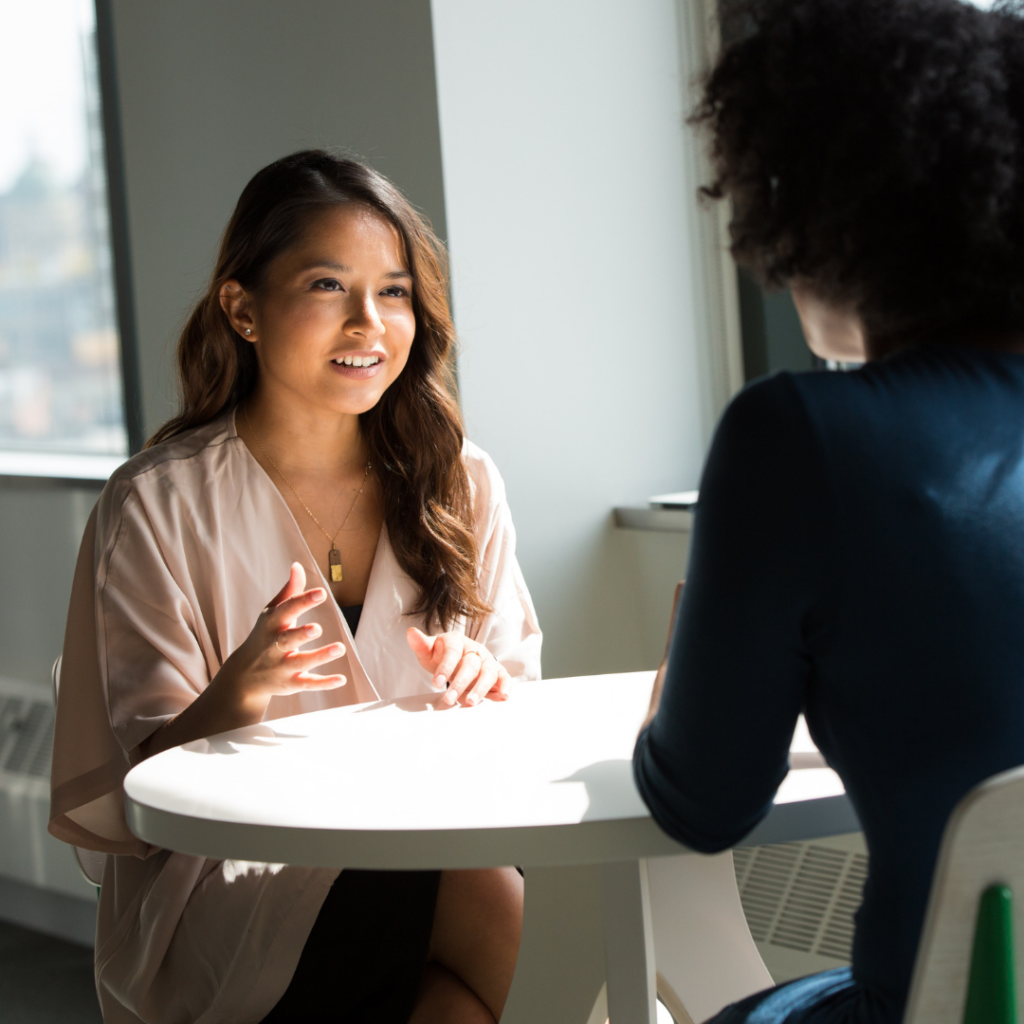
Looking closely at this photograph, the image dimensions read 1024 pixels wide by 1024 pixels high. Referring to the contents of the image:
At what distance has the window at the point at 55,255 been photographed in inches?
130

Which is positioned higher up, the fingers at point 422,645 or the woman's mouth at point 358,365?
the woman's mouth at point 358,365

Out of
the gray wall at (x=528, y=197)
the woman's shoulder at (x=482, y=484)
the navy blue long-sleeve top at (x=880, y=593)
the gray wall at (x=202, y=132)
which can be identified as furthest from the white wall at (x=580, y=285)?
the navy blue long-sleeve top at (x=880, y=593)

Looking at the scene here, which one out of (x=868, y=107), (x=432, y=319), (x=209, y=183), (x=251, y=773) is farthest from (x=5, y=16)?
(x=868, y=107)

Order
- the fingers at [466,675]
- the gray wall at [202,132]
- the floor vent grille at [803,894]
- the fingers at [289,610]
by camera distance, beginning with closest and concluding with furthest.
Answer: the fingers at [289,610]
the fingers at [466,675]
the floor vent grille at [803,894]
the gray wall at [202,132]

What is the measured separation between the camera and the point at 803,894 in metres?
2.35

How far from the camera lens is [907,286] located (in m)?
0.84

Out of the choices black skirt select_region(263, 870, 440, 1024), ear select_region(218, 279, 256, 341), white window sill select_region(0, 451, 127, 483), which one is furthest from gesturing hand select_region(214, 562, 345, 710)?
white window sill select_region(0, 451, 127, 483)

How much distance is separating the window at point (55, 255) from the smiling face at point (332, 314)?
1.50 metres

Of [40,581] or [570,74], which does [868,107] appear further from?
[40,581]

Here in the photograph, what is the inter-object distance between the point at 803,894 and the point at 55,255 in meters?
2.59

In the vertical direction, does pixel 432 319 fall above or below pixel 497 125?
below

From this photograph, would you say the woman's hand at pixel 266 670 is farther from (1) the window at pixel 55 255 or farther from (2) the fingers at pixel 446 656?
(1) the window at pixel 55 255

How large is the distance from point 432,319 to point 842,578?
1275mm

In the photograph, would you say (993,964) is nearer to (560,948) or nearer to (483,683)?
(560,948)
